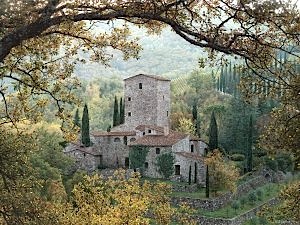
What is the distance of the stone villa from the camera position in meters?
41.5

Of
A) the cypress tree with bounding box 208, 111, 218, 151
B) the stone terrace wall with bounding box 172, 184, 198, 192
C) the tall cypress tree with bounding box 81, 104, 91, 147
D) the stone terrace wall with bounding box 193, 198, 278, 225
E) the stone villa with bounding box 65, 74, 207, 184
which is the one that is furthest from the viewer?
the tall cypress tree with bounding box 81, 104, 91, 147

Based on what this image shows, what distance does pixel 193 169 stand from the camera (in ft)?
136

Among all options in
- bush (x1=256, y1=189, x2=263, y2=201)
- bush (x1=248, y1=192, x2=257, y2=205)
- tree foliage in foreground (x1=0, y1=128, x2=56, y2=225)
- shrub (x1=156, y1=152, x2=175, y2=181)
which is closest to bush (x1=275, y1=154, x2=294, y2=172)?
bush (x1=256, y1=189, x2=263, y2=201)

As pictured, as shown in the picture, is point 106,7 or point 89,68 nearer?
point 106,7

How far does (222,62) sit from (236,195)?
3258 centimetres

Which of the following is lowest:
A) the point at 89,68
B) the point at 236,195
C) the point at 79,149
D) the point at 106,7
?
the point at 236,195

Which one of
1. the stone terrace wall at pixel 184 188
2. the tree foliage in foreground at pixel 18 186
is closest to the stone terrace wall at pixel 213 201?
the stone terrace wall at pixel 184 188

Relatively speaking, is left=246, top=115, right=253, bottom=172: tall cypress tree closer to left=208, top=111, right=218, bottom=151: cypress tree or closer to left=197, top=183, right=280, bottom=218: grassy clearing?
left=197, top=183, right=280, bottom=218: grassy clearing

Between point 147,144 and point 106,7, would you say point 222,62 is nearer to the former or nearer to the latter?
point 106,7

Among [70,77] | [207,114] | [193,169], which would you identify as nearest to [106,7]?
[70,77]

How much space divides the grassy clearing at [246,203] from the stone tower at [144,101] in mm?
12025

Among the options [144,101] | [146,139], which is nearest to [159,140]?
[146,139]

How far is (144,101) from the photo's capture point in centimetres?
4888

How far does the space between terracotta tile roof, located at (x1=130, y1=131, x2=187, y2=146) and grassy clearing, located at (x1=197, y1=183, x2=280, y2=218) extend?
7148 millimetres
